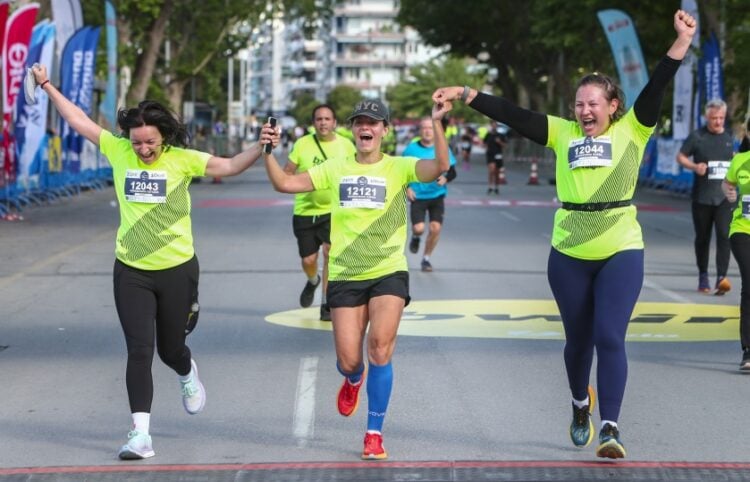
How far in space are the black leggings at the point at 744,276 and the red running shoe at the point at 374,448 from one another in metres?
3.63

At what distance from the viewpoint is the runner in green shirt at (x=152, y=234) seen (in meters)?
7.34

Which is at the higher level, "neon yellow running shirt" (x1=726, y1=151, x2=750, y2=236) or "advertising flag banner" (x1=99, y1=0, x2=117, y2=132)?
"neon yellow running shirt" (x1=726, y1=151, x2=750, y2=236)

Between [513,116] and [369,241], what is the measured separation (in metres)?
0.93

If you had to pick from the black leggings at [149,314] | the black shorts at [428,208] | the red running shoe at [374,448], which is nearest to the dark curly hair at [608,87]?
the red running shoe at [374,448]

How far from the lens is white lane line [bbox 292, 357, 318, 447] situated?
25.6ft

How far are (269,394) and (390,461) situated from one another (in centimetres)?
209

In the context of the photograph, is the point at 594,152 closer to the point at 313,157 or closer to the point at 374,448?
the point at 374,448

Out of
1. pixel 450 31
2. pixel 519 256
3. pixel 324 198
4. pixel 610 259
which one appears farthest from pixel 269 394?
pixel 450 31

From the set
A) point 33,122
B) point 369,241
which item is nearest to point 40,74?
point 369,241

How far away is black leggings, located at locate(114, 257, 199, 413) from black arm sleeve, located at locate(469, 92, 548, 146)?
1.66 meters

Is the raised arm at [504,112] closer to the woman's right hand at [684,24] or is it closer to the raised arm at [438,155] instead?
the raised arm at [438,155]

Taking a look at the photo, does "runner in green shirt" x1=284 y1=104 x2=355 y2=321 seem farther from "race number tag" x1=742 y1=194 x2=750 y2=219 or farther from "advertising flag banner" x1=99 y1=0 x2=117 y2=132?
"advertising flag banner" x1=99 y1=0 x2=117 y2=132

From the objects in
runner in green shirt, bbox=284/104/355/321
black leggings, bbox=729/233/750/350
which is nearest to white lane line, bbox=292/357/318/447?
runner in green shirt, bbox=284/104/355/321

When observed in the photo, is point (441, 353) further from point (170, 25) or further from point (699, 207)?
point (170, 25)
